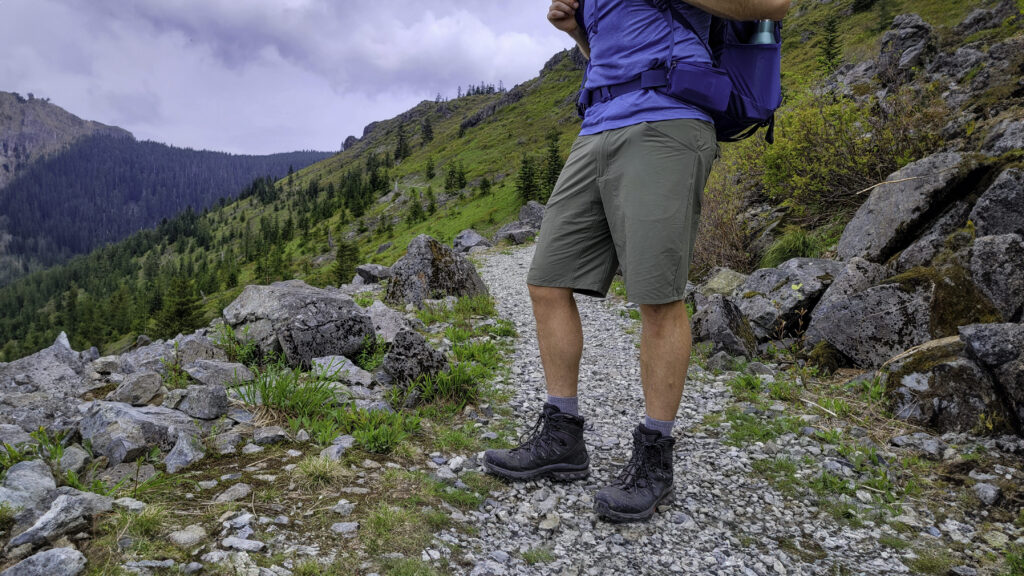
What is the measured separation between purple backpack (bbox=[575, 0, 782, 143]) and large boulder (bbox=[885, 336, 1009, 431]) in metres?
3.00

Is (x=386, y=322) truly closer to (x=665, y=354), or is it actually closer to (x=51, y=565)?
(x=665, y=354)

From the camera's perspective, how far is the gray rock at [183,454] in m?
3.37

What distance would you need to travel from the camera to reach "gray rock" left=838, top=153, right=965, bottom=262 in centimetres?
661

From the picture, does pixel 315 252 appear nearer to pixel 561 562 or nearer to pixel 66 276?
pixel 561 562

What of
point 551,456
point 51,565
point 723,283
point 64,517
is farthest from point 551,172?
point 51,565

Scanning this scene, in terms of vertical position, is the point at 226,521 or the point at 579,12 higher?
the point at 579,12

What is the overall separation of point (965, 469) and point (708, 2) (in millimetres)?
3749

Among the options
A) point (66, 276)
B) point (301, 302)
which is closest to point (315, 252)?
point (301, 302)

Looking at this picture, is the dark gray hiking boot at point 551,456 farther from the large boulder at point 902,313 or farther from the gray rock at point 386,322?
the large boulder at point 902,313

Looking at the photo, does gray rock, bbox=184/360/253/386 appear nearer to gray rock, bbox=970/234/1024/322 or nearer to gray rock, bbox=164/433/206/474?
gray rock, bbox=164/433/206/474

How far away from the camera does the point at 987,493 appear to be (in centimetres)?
339

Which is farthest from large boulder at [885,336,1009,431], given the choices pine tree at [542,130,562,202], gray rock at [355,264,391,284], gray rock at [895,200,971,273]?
pine tree at [542,130,562,202]

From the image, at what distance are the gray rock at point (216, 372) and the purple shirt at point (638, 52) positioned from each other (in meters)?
4.35

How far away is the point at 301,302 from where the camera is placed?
657 cm
